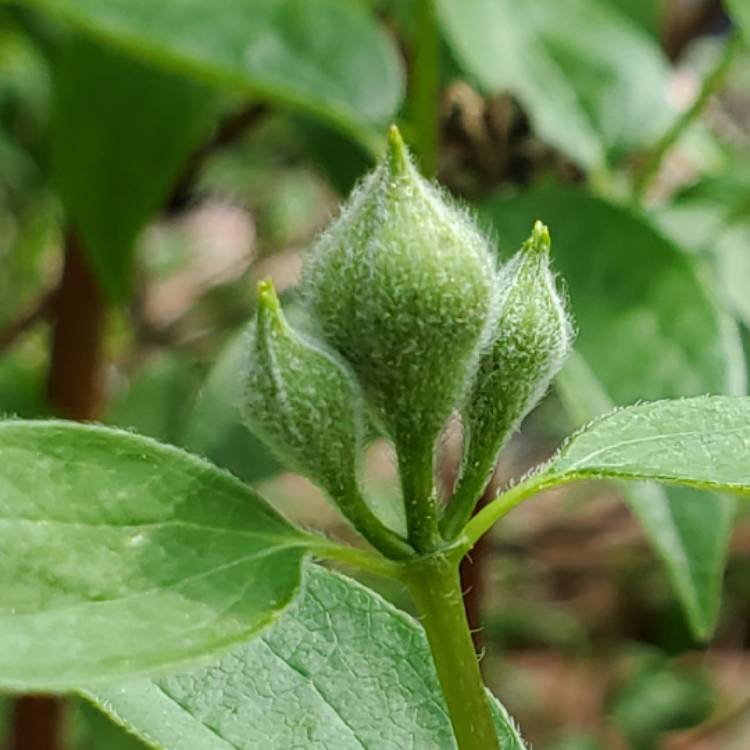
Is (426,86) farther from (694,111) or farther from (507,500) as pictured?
(507,500)

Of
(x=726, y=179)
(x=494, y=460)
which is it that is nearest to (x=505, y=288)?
(x=494, y=460)

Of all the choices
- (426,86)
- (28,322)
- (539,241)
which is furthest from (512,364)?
(28,322)

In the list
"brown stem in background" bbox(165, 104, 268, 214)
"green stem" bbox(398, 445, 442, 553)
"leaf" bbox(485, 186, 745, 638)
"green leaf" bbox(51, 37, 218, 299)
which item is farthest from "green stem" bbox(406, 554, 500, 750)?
"brown stem in background" bbox(165, 104, 268, 214)

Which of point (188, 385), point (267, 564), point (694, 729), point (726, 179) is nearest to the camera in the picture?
point (267, 564)

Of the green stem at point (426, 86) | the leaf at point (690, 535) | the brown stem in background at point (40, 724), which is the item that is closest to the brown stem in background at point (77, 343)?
the brown stem in background at point (40, 724)

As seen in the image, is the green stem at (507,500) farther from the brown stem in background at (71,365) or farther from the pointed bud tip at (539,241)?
the brown stem in background at (71,365)

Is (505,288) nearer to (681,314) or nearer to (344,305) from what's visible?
(344,305)
